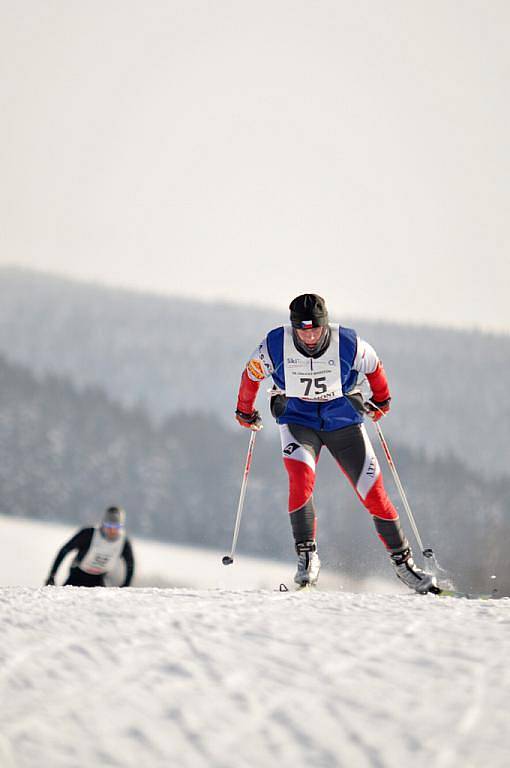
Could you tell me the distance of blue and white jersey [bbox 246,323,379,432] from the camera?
5.49 m

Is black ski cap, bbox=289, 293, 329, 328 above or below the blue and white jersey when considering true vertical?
above

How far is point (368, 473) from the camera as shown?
5559mm

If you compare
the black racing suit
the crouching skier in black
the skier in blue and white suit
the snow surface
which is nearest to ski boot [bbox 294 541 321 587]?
the skier in blue and white suit

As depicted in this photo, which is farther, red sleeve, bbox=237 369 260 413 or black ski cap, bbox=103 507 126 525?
black ski cap, bbox=103 507 126 525

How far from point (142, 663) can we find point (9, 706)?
18.9 inches

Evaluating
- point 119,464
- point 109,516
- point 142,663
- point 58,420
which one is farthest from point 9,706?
point 58,420

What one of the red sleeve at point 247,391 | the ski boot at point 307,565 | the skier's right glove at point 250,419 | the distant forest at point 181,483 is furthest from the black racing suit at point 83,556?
the distant forest at point 181,483

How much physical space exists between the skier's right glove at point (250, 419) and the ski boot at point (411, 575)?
4.36 feet

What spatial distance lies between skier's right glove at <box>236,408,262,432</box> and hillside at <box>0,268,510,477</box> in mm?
45354

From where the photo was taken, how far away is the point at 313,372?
216 inches

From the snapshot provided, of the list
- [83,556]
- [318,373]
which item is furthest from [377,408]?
[83,556]

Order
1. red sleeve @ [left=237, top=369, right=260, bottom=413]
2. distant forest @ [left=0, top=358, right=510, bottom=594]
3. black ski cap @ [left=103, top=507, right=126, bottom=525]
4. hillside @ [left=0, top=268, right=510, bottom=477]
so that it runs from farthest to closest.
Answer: hillside @ [left=0, top=268, right=510, bottom=477] < distant forest @ [left=0, top=358, right=510, bottom=594] < black ski cap @ [left=103, top=507, right=126, bottom=525] < red sleeve @ [left=237, top=369, right=260, bottom=413]

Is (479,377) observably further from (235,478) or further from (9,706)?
(9,706)

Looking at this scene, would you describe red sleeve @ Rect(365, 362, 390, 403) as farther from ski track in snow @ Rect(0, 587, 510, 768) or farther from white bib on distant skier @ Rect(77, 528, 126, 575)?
white bib on distant skier @ Rect(77, 528, 126, 575)
